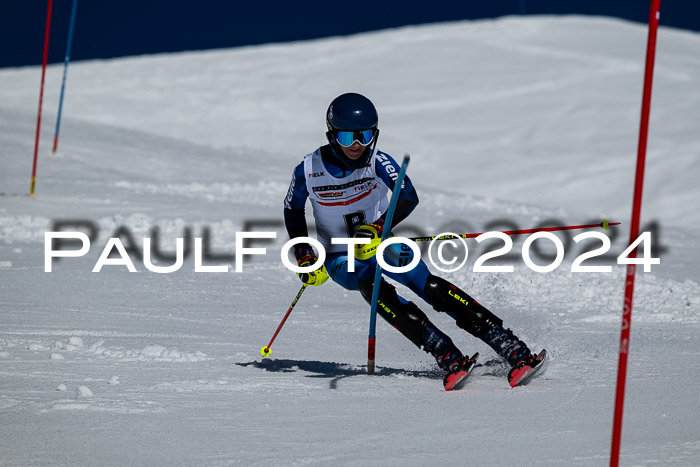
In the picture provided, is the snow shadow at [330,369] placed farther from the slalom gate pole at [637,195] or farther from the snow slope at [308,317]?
the slalom gate pole at [637,195]

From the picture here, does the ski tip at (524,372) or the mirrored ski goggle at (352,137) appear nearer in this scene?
the ski tip at (524,372)

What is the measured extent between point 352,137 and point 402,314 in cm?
98

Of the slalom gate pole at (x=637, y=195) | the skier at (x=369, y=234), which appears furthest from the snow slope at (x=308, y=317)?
the slalom gate pole at (x=637, y=195)

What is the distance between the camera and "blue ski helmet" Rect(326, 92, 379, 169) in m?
4.73

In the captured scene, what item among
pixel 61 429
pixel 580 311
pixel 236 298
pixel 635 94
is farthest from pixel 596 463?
pixel 635 94

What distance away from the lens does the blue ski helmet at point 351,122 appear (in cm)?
473

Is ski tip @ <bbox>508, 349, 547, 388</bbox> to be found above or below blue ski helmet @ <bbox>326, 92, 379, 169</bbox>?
below

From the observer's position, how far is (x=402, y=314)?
4648 mm

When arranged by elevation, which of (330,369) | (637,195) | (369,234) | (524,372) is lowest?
(330,369)

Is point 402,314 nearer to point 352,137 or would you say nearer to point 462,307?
point 462,307

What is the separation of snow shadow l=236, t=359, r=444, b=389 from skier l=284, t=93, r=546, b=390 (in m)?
0.33

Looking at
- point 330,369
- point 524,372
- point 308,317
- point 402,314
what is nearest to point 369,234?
point 402,314

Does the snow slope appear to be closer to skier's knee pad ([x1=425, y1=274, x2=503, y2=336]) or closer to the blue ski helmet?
skier's knee pad ([x1=425, y1=274, x2=503, y2=336])

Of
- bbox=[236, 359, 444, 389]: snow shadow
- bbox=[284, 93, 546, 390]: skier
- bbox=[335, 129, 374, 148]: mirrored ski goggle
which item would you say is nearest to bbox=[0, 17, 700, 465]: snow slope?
bbox=[236, 359, 444, 389]: snow shadow
